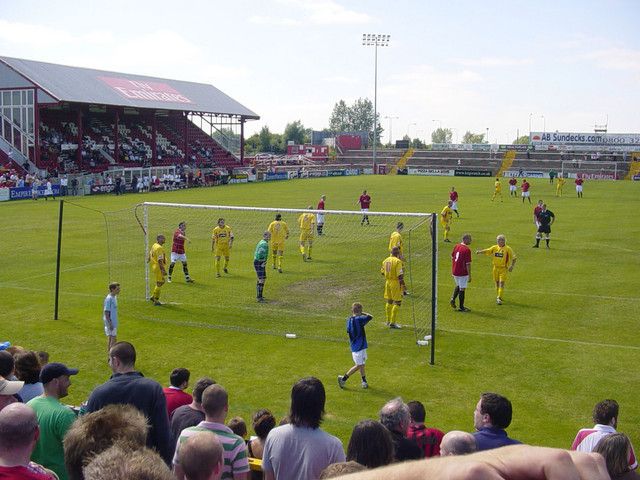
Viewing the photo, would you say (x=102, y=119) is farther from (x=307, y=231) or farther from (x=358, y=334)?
(x=358, y=334)

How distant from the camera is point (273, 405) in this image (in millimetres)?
11539

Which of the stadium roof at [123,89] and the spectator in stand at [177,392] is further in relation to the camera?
the stadium roof at [123,89]

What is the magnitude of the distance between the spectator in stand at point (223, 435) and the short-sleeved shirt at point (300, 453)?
0.72ft

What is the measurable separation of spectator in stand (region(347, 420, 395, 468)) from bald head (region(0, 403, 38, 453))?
2.09 meters

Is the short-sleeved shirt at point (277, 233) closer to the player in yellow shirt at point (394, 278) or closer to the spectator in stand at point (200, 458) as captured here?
the player in yellow shirt at point (394, 278)

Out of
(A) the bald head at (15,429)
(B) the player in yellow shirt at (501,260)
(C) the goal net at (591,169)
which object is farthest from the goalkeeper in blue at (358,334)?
(C) the goal net at (591,169)

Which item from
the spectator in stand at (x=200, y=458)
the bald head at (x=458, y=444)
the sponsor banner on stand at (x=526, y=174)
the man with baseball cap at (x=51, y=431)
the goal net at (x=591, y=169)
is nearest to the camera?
the spectator in stand at (x=200, y=458)

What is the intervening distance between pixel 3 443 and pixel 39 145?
2036 inches

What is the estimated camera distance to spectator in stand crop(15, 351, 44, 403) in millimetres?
7090

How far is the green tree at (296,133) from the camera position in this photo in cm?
12578

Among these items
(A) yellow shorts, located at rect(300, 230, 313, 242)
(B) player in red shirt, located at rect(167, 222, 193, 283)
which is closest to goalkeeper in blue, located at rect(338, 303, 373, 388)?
(B) player in red shirt, located at rect(167, 222, 193, 283)

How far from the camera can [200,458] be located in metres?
4.08

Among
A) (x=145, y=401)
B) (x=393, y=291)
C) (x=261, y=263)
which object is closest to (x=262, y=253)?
(x=261, y=263)

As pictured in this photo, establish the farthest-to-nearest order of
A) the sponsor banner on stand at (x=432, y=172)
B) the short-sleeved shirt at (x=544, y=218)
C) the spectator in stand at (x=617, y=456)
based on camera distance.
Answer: the sponsor banner on stand at (x=432, y=172) → the short-sleeved shirt at (x=544, y=218) → the spectator in stand at (x=617, y=456)
